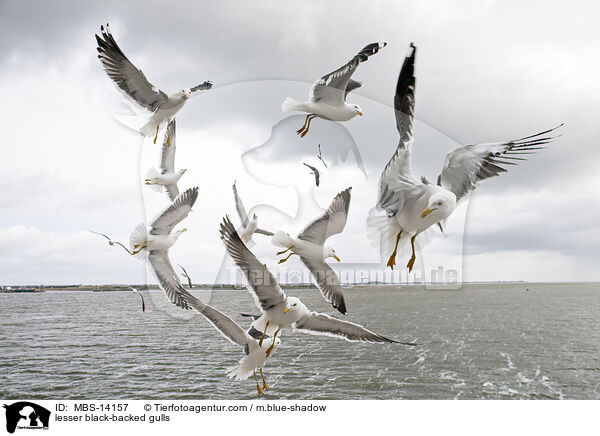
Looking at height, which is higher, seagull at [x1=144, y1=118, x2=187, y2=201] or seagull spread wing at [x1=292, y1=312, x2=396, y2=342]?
seagull at [x1=144, y1=118, x2=187, y2=201]

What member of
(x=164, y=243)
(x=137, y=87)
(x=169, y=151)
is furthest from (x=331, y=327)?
(x=137, y=87)

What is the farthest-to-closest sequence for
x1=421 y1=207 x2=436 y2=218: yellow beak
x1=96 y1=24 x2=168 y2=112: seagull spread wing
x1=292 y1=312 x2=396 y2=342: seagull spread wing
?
1. x1=292 y1=312 x2=396 y2=342: seagull spread wing
2. x1=96 y1=24 x2=168 y2=112: seagull spread wing
3. x1=421 y1=207 x2=436 y2=218: yellow beak

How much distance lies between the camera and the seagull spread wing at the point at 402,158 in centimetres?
241

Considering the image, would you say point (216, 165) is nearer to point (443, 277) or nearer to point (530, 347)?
point (443, 277)

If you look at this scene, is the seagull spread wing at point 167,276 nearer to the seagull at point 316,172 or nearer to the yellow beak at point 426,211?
the seagull at point 316,172

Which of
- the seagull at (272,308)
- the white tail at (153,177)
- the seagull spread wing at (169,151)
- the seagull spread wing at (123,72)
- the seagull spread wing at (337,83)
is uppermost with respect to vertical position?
the seagull spread wing at (123,72)

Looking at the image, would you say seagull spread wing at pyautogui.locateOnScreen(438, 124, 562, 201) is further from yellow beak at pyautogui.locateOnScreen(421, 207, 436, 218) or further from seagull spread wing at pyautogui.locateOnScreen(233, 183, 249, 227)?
seagull spread wing at pyautogui.locateOnScreen(233, 183, 249, 227)

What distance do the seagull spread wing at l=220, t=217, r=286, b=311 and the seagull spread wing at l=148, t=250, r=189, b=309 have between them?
2.34 feet

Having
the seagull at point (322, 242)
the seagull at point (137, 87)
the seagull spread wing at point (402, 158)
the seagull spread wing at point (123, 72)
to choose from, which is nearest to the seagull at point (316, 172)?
the seagull at point (322, 242)

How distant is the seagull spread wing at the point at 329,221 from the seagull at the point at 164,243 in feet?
3.12

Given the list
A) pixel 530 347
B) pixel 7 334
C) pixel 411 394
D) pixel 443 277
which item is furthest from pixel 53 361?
pixel 530 347

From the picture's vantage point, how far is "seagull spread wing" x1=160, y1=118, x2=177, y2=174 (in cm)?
339

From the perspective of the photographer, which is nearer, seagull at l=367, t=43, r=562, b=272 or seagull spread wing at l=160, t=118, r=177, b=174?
seagull at l=367, t=43, r=562, b=272
